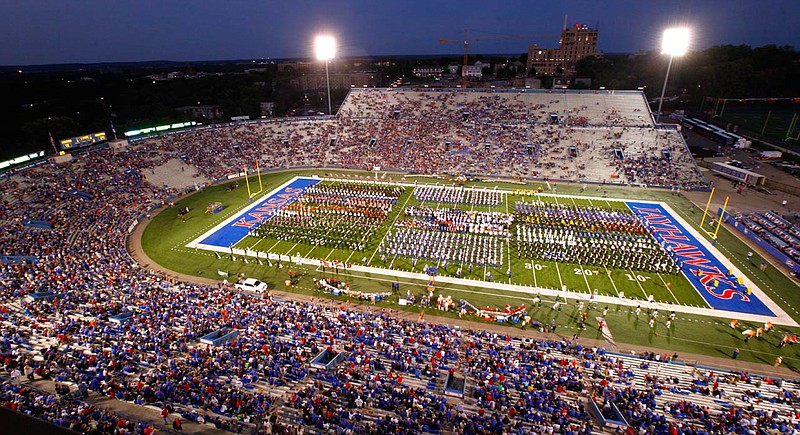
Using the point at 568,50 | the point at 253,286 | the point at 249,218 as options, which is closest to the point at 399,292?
the point at 253,286

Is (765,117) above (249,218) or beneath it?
above

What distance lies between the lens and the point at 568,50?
17700cm

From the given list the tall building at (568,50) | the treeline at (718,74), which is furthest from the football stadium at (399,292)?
the tall building at (568,50)

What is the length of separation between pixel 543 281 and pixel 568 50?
594 feet

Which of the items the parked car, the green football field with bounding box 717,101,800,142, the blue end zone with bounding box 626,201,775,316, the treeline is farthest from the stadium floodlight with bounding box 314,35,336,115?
the green football field with bounding box 717,101,800,142

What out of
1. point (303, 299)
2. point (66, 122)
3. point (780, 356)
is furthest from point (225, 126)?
point (780, 356)

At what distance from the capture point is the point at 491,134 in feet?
192

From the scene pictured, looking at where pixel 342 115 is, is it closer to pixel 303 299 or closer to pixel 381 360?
pixel 303 299

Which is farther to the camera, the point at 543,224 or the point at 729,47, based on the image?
the point at 729,47

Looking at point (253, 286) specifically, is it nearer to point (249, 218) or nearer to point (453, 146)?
point (249, 218)

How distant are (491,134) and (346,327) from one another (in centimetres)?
4505

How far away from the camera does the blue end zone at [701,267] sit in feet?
81.6

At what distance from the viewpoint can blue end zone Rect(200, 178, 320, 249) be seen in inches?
1324

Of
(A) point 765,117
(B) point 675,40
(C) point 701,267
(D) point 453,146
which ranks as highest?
(B) point 675,40
